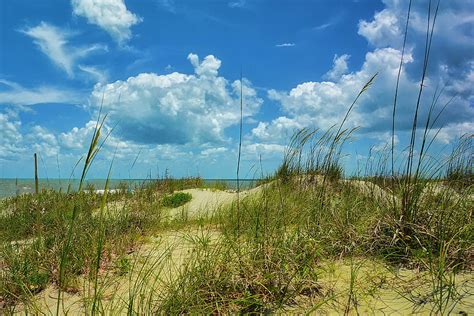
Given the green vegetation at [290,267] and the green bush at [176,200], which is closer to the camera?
the green vegetation at [290,267]

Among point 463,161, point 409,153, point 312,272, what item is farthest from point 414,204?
point 463,161

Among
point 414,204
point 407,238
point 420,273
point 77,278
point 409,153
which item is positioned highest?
point 409,153

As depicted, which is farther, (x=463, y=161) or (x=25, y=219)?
(x=25, y=219)

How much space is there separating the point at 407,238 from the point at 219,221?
2.78 m

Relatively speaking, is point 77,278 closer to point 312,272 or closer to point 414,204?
point 312,272

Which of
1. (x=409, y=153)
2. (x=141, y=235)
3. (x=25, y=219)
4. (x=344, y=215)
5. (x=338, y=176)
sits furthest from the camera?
(x=338, y=176)

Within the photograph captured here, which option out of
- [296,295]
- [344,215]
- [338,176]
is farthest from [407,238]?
[338,176]

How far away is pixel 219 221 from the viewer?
5523mm

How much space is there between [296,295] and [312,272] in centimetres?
27

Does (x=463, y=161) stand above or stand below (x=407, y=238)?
above

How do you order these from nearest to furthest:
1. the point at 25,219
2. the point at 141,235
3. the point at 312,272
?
1. the point at 312,272
2. the point at 141,235
3. the point at 25,219

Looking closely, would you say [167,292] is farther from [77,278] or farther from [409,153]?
[409,153]

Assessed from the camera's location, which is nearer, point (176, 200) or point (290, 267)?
point (290, 267)

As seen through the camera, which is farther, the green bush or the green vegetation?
the green bush
